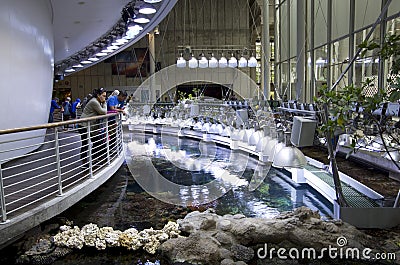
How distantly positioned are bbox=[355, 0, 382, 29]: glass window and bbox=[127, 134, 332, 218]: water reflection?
3669 millimetres

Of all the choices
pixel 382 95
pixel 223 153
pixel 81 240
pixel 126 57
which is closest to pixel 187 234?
pixel 81 240

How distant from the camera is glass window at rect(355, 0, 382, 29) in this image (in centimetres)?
781

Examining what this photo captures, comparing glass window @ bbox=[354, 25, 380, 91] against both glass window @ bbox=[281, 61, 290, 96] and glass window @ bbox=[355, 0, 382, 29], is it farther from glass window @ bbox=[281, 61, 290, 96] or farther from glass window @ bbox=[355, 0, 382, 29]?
glass window @ bbox=[281, 61, 290, 96]

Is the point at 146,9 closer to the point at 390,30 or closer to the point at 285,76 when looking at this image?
the point at 390,30

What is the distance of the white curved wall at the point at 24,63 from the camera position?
5.49 metres

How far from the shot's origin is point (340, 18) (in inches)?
385

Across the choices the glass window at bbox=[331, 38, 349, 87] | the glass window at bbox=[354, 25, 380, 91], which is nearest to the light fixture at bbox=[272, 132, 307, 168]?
the glass window at bbox=[354, 25, 380, 91]

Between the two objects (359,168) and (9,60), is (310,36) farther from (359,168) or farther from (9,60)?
(9,60)

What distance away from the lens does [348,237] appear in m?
3.62

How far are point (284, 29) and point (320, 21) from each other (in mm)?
4171

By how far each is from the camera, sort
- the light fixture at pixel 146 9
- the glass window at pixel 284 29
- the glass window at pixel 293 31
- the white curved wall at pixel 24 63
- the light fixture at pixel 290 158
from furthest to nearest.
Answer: the glass window at pixel 284 29 < the glass window at pixel 293 31 < the light fixture at pixel 146 9 < the white curved wall at pixel 24 63 < the light fixture at pixel 290 158

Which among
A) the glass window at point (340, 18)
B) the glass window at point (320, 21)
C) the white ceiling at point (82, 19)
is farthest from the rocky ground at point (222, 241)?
the glass window at point (320, 21)

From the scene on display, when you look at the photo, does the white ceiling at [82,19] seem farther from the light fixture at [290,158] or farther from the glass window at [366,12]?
the light fixture at [290,158]

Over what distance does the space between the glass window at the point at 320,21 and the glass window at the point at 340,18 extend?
0.62 m
